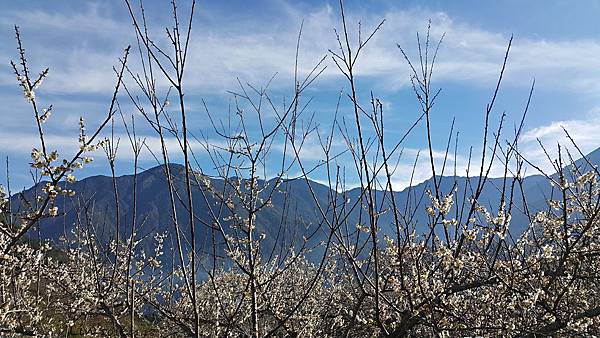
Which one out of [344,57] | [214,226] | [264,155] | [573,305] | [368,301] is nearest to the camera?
[344,57]

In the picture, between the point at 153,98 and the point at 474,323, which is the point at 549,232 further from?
the point at 153,98

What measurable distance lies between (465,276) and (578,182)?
1.52m

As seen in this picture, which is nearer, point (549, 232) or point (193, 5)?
point (193, 5)

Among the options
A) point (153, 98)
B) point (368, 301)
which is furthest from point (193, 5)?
point (368, 301)

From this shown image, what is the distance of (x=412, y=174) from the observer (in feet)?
11.1

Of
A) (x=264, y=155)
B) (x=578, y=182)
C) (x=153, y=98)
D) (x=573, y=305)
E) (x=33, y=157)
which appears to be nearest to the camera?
(x=33, y=157)

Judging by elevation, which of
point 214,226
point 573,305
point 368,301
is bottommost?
point 368,301

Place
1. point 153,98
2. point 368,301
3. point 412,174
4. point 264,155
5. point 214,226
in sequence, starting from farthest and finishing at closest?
point 368,301 < point 264,155 < point 412,174 < point 214,226 < point 153,98

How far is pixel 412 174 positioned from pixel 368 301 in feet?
20.2

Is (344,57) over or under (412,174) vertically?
over

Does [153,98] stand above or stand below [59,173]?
above

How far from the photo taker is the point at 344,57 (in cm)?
263

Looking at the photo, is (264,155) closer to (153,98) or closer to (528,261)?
(153,98)

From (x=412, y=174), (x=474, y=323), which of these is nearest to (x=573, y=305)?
(x=474, y=323)
